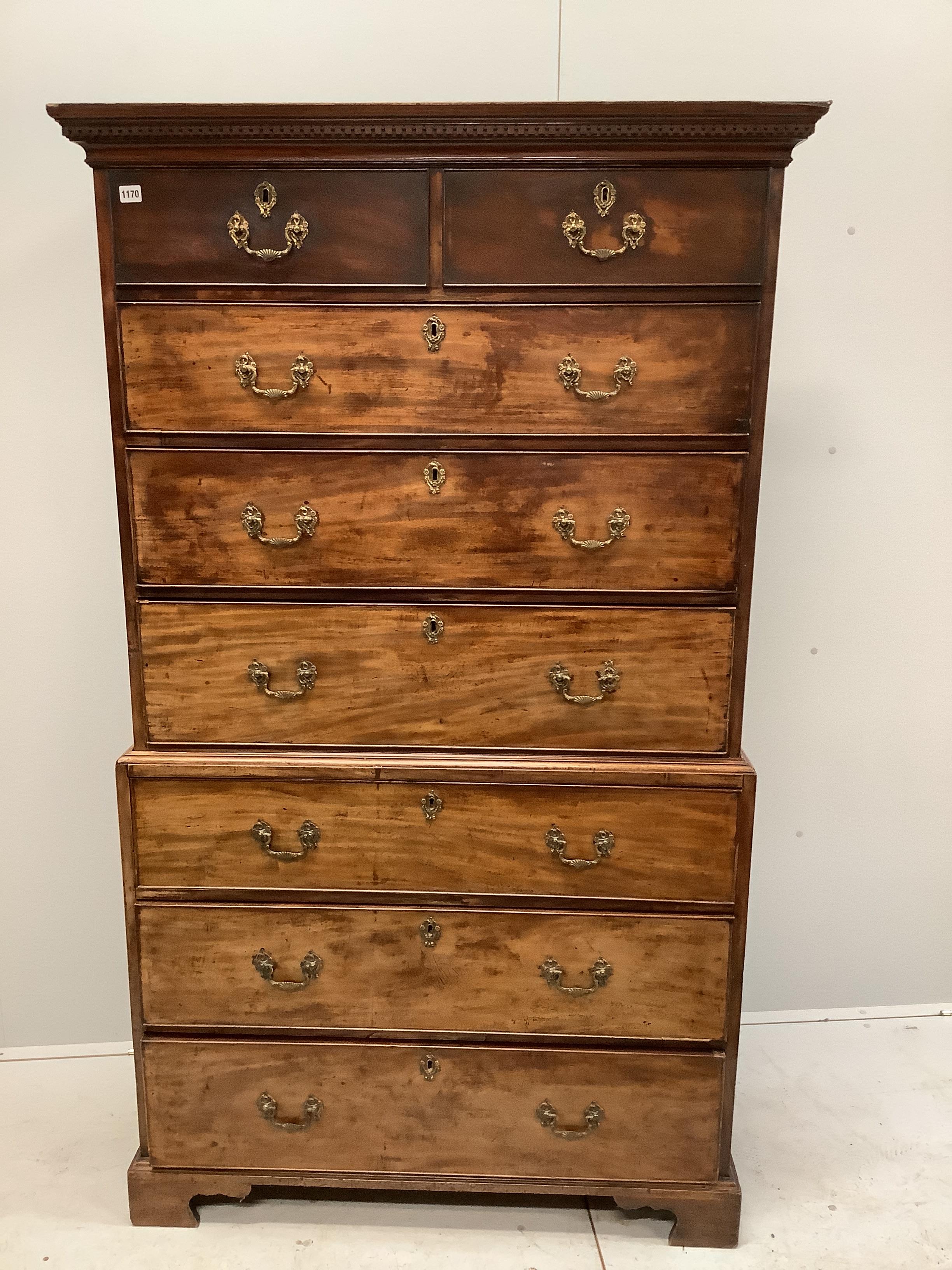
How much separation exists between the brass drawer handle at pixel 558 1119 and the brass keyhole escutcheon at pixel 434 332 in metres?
1.42

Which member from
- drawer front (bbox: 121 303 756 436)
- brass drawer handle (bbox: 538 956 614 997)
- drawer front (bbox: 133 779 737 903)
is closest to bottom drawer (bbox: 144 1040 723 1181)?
brass drawer handle (bbox: 538 956 614 997)

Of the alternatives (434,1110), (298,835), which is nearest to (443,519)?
(298,835)

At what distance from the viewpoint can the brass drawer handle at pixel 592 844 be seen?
1763 millimetres

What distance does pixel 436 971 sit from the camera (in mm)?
1826

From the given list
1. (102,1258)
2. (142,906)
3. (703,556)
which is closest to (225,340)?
(703,556)

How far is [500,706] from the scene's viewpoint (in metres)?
1.75

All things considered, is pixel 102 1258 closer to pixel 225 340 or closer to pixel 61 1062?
pixel 61 1062

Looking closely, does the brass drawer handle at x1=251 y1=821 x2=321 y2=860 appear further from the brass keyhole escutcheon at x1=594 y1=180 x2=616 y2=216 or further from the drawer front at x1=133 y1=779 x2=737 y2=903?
the brass keyhole escutcheon at x1=594 y1=180 x2=616 y2=216

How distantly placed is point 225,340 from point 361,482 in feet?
1.08

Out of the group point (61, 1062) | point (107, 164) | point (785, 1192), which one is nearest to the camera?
point (107, 164)

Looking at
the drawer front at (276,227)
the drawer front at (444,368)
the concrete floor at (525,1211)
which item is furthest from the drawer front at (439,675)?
the concrete floor at (525,1211)

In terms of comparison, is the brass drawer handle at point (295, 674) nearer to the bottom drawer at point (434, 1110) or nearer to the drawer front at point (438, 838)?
the drawer front at point (438, 838)

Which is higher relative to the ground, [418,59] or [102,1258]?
[418,59]

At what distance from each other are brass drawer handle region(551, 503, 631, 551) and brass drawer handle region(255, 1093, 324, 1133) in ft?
3.87
